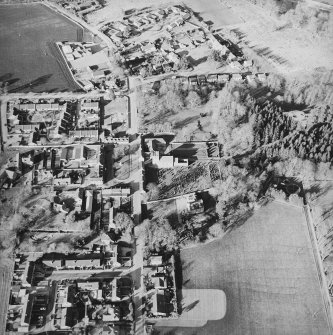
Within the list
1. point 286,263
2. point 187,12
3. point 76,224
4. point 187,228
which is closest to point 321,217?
point 286,263

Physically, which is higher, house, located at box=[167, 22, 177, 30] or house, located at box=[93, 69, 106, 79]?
house, located at box=[167, 22, 177, 30]

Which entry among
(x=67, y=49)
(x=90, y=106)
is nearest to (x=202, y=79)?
(x=90, y=106)

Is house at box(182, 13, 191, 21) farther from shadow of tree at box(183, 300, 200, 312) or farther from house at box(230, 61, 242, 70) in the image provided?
shadow of tree at box(183, 300, 200, 312)

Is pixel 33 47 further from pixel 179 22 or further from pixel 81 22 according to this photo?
pixel 179 22

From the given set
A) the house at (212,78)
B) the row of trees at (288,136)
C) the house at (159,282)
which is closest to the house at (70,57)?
the house at (212,78)

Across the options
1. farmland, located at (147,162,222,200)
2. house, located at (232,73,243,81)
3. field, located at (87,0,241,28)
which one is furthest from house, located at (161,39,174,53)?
farmland, located at (147,162,222,200)
